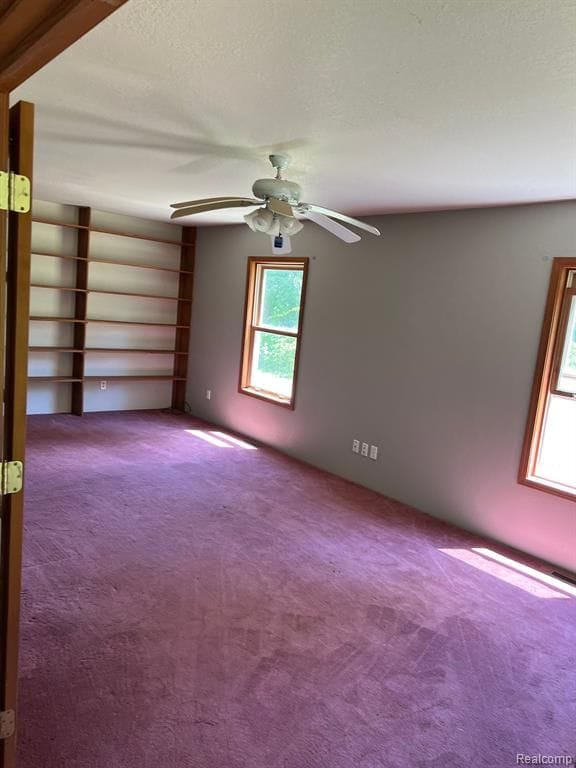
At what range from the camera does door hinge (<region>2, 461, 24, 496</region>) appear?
145 cm

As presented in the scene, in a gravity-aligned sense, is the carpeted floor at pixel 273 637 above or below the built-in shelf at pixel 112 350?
below

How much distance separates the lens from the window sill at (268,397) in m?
5.68

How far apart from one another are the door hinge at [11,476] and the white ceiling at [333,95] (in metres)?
1.34

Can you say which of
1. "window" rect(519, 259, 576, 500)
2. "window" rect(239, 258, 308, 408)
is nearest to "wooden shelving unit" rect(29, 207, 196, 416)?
"window" rect(239, 258, 308, 408)

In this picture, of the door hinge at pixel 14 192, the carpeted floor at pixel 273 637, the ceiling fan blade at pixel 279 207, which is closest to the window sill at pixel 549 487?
the carpeted floor at pixel 273 637

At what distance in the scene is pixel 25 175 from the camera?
1409 mm

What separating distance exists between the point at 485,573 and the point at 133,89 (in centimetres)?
328

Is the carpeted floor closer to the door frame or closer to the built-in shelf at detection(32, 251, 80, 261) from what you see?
the door frame

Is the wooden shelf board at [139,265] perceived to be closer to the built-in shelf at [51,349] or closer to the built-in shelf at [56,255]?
the built-in shelf at [56,255]

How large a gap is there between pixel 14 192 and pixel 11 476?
2.43 ft

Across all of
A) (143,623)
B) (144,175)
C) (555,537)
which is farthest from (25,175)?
(555,537)

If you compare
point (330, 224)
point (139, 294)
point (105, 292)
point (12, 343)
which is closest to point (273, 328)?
point (139, 294)

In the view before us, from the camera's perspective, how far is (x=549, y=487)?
366 cm

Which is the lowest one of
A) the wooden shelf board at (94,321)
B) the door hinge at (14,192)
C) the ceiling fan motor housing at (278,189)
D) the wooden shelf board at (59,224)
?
the wooden shelf board at (94,321)
